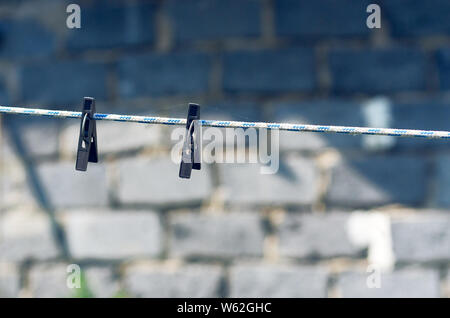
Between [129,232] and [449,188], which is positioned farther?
[129,232]

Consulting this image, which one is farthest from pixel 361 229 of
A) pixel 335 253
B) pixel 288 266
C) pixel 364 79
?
pixel 364 79

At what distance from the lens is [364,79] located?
2154mm

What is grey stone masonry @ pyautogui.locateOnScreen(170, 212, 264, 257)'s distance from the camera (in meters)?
2.18

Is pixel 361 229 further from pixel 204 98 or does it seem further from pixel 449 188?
pixel 204 98

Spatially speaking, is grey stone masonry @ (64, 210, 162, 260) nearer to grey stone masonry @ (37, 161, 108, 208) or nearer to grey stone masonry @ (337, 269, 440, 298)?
grey stone masonry @ (37, 161, 108, 208)

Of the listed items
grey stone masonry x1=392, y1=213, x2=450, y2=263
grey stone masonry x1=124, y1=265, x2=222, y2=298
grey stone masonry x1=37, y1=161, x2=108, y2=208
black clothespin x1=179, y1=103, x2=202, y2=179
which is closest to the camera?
black clothespin x1=179, y1=103, x2=202, y2=179

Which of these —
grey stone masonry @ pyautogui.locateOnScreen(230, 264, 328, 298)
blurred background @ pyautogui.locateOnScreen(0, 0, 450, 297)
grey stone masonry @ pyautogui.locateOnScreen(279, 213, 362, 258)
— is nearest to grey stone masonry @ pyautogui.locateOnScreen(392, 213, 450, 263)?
blurred background @ pyautogui.locateOnScreen(0, 0, 450, 297)

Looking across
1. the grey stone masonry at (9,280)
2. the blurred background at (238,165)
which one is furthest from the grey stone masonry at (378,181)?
the grey stone masonry at (9,280)

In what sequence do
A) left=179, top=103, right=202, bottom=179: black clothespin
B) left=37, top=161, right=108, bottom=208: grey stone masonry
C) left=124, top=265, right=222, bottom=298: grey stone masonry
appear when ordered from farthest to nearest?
1. left=37, top=161, right=108, bottom=208: grey stone masonry
2. left=124, top=265, right=222, bottom=298: grey stone masonry
3. left=179, top=103, right=202, bottom=179: black clothespin

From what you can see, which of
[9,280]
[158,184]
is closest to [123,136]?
[158,184]

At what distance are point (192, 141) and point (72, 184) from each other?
120 centimetres

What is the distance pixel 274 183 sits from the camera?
2.18 m

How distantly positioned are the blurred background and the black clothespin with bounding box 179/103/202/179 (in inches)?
36.7

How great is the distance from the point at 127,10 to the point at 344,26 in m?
0.84
